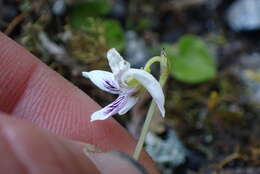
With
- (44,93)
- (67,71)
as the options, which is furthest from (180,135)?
(44,93)

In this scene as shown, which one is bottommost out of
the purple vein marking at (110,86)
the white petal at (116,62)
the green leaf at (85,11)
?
the purple vein marking at (110,86)

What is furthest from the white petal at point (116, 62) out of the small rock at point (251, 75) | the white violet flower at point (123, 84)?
the small rock at point (251, 75)

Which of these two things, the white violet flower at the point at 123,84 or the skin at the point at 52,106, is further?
the skin at the point at 52,106

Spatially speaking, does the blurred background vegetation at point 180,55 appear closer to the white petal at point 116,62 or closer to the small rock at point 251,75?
the small rock at point 251,75

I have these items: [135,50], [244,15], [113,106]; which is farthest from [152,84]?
[244,15]

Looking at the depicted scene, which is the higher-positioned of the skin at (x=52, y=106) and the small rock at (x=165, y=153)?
the skin at (x=52, y=106)

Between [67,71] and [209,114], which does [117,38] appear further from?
[209,114]

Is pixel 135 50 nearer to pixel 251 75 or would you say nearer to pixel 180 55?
pixel 180 55
